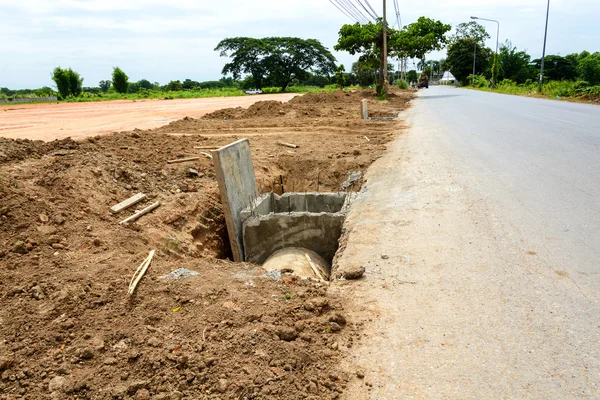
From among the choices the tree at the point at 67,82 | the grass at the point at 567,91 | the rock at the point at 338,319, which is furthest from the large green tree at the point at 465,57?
the rock at the point at 338,319

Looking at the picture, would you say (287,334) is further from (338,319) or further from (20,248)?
(20,248)

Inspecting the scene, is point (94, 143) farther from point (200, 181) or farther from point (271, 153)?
point (271, 153)

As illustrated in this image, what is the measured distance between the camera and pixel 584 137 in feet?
32.0

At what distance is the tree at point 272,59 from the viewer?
6031cm

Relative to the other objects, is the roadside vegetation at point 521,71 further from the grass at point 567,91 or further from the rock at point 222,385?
the rock at point 222,385

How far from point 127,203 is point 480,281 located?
495 cm

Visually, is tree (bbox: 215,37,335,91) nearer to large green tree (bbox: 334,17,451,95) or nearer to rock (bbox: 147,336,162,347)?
large green tree (bbox: 334,17,451,95)

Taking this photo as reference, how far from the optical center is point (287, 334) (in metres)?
3.03

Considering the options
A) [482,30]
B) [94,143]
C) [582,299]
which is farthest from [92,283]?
[482,30]

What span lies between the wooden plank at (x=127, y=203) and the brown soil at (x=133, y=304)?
107 mm

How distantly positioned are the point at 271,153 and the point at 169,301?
7127 mm

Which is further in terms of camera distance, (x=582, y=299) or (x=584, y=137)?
(x=584, y=137)

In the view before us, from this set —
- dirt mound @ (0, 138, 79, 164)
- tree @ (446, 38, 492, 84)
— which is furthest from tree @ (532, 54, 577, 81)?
dirt mound @ (0, 138, 79, 164)

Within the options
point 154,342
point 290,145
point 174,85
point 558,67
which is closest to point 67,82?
point 174,85
